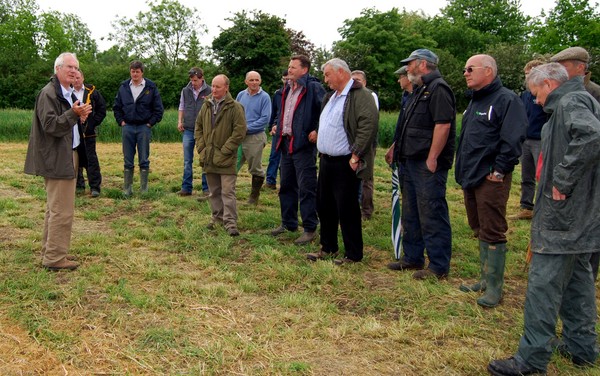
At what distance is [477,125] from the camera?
15.7 feet

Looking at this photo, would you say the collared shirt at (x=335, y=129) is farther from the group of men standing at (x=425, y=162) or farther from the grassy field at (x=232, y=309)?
the grassy field at (x=232, y=309)

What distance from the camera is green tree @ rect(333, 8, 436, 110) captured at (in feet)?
109

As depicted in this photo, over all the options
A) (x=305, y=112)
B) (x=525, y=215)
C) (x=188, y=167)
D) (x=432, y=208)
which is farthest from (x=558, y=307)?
(x=188, y=167)

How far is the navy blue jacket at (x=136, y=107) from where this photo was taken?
8.80 metres

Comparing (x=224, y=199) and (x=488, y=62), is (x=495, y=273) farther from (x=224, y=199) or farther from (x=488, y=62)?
(x=224, y=199)

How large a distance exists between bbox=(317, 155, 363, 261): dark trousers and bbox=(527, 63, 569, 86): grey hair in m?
2.25

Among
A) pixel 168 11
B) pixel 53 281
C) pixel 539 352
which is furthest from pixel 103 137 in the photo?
pixel 168 11

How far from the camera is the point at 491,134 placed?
471cm

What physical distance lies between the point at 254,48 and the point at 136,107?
21.9 m

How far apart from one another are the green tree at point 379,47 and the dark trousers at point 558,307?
29374mm

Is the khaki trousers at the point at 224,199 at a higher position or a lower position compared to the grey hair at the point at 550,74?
lower

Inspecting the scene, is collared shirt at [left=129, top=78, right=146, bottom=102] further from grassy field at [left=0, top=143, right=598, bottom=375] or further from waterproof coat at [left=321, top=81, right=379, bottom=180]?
waterproof coat at [left=321, top=81, right=379, bottom=180]

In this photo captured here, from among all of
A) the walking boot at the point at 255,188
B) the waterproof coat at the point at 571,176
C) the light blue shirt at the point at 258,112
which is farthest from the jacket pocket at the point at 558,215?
the light blue shirt at the point at 258,112

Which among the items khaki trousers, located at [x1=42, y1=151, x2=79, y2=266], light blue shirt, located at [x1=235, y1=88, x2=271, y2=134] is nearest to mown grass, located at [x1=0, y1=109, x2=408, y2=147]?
light blue shirt, located at [x1=235, y1=88, x2=271, y2=134]
